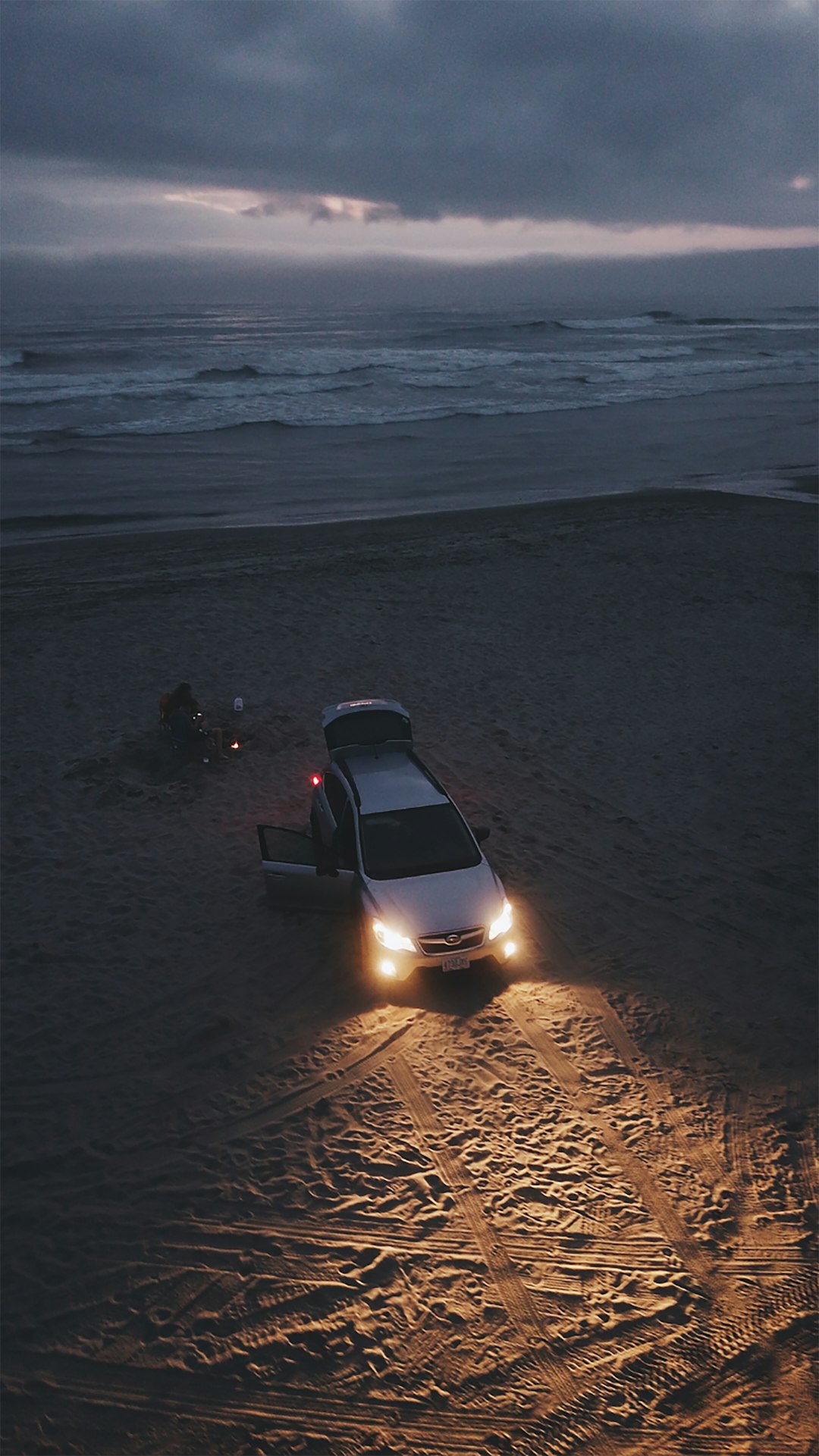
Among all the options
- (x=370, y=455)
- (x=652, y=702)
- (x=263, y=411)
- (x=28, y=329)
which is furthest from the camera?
(x=28, y=329)

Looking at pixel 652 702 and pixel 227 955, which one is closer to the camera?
pixel 227 955

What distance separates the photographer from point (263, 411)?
4691cm

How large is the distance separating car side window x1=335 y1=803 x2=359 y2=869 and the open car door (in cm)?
13

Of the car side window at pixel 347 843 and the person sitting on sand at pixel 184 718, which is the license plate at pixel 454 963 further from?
the person sitting on sand at pixel 184 718

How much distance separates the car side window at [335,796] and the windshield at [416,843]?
652mm

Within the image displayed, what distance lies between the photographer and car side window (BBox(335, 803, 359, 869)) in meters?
9.91

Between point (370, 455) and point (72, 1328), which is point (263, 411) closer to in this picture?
point (370, 455)

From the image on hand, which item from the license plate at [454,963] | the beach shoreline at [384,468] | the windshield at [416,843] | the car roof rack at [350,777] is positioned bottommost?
the license plate at [454,963]

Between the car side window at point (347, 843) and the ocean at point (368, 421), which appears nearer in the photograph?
the car side window at point (347, 843)

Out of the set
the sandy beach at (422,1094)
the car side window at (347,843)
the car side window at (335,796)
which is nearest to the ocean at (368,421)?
the sandy beach at (422,1094)

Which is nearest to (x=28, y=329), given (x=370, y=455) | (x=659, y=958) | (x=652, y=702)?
(x=370, y=455)

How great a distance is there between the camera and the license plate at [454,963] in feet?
29.0

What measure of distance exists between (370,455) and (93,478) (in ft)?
35.4

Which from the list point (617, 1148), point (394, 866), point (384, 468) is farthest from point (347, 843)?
point (384, 468)
